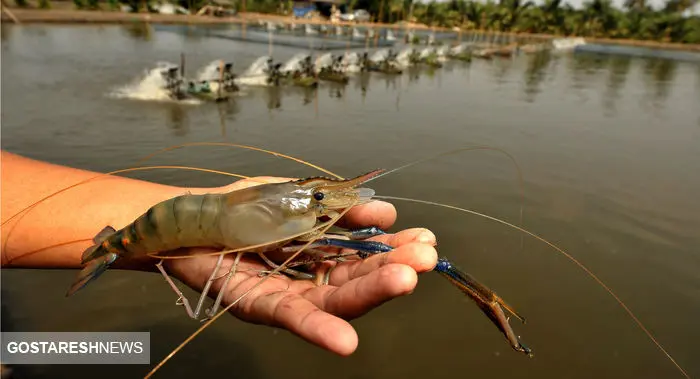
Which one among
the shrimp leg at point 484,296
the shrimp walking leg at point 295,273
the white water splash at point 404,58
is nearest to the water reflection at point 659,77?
the white water splash at point 404,58

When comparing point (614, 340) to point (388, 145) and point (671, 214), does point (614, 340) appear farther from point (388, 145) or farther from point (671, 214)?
point (388, 145)

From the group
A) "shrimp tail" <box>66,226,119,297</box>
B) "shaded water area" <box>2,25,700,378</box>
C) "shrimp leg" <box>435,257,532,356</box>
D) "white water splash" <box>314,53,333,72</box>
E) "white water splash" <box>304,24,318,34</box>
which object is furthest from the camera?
"white water splash" <box>304,24,318,34</box>

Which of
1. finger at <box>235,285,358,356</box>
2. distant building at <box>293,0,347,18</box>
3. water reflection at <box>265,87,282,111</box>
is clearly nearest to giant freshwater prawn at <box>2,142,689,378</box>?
finger at <box>235,285,358,356</box>

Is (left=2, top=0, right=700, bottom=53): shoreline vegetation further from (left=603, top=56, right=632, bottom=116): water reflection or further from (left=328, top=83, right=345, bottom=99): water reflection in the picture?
(left=328, top=83, right=345, bottom=99): water reflection

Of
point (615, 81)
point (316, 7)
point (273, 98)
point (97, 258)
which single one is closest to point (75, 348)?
point (97, 258)

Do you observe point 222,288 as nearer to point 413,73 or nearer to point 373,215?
point 373,215

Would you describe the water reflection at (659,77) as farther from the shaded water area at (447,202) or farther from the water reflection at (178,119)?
the water reflection at (178,119)

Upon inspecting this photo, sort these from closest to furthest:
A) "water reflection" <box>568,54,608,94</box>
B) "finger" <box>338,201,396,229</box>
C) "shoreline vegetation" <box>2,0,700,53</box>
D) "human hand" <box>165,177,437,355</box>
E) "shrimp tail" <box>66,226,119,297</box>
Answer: "human hand" <box>165,177,437,355</box>
"shrimp tail" <box>66,226,119,297</box>
"finger" <box>338,201,396,229</box>
"water reflection" <box>568,54,608,94</box>
"shoreline vegetation" <box>2,0,700,53</box>
